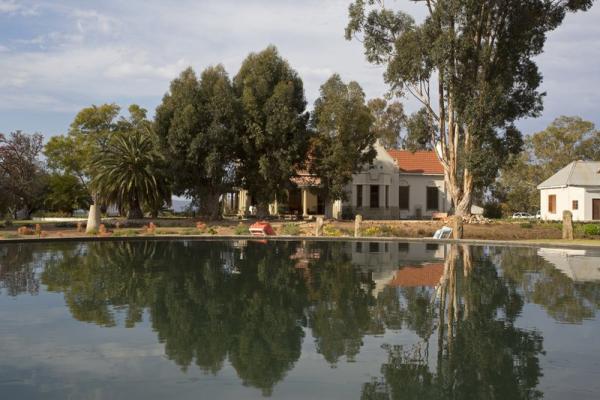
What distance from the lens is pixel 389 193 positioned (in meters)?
42.1

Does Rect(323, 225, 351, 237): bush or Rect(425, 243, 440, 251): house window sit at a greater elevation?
Rect(323, 225, 351, 237): bush

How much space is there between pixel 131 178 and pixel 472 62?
69.2 feet

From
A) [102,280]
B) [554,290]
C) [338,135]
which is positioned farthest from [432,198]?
[102,280]

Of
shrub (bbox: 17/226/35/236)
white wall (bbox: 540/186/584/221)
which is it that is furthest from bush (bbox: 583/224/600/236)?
shrub (bbox: 17/226/35/236)

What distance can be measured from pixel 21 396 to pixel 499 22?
28.9 metres

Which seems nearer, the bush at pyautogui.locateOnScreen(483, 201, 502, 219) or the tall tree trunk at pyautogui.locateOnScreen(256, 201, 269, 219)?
the tall tree trunk at pyautogui.locateOnScreen(256, 201, 269, 219)

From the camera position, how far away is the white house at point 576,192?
3916cm

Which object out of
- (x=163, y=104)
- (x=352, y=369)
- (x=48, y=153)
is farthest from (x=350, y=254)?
(x=48, y=153)

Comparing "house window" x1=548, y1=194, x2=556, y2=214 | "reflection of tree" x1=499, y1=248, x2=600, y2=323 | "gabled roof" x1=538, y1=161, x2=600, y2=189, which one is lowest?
"reflection of tree" x1=499, y1=248, x2=600, y2=323

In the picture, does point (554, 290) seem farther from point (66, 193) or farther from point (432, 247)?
point (66, 193)

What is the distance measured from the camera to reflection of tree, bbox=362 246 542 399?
5500 millimetres

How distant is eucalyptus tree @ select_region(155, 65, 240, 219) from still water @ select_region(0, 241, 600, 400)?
19.0 meters

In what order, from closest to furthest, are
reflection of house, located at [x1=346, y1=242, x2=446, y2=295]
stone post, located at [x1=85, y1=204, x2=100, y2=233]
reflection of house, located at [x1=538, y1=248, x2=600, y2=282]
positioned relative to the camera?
1. reflection of house, located at [x1=346, y1=242, x2=446, y2=295]
2. reflection of house, located at [x1=538, y1=248, x2=600, y2=282]
3. stone post, located at [x1=85, y1=204, x2=100, y2=233]

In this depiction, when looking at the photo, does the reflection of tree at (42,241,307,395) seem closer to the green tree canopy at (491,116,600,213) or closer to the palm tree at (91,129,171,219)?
the palm tree at (91,129,171,219)
